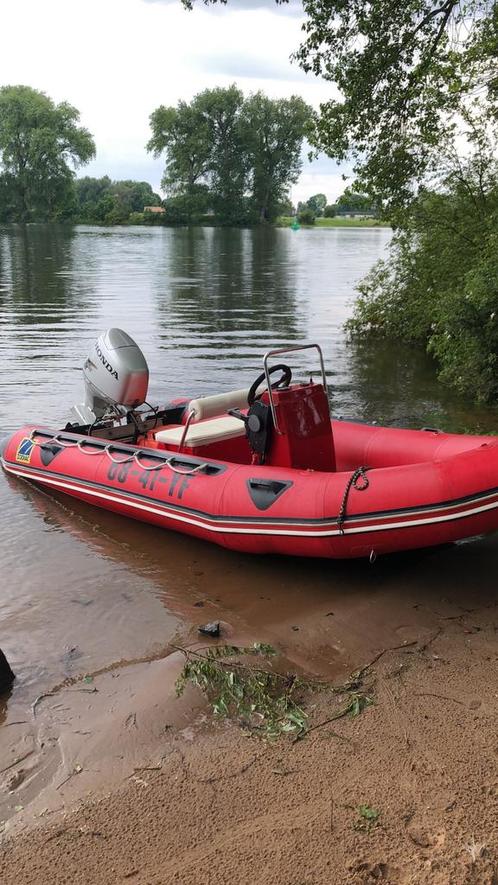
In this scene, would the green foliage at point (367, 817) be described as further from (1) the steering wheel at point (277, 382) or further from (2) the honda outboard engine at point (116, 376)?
(2) the honda outboard engine at point (116, 376)

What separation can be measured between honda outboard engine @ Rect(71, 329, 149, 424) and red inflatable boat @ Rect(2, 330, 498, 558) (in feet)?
0.14

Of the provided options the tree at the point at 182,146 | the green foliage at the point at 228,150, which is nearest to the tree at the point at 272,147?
the green foliage at the point at 228,150

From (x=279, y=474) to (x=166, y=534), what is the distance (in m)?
1.32

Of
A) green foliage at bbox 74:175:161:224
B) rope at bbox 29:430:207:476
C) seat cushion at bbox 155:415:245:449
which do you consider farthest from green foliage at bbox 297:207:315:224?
seat cushion at bbox 155:415:245:449

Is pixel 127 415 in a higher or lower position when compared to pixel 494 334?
lower

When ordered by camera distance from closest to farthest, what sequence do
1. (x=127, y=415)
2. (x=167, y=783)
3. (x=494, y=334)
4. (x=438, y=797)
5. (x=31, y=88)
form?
(x=438, y=797)
(x=167, y=783)
(x=127, y=415)
(x=494, y=334)
(x=31, y=88)

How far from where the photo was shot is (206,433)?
6031 mm

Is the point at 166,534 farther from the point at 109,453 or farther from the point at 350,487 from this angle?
the point at 350,487

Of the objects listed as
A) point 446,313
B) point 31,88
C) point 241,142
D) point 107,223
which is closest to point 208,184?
point 241,142

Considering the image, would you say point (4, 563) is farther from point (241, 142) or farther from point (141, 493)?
point (241, 142)

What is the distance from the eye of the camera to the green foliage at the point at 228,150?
67062 mm

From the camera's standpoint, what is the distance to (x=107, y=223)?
6431cm

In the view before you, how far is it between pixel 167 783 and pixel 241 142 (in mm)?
71482

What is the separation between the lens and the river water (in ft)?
14.5
